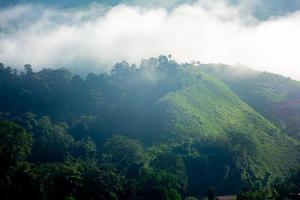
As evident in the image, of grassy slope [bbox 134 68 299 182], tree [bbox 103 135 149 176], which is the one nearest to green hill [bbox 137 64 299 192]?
grassy slope [bbox 134 68 299 182]

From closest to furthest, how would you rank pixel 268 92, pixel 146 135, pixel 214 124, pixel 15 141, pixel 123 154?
pixel 15 141 < pixel 123 154 < pixel 146 135 < pixel 214 124 < pixel 268 92

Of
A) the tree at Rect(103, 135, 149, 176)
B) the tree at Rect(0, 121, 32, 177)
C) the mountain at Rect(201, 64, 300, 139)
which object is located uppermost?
the mountain at Rect(201, 64, 300, 139)

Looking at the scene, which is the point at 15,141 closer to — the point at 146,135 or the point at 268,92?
the point at 146,135

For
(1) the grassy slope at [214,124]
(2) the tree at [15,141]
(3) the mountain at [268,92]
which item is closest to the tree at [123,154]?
(1) the grassy slope at [214,124]

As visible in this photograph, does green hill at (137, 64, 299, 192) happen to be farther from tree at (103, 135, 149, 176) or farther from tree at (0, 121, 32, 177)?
tree at (0, 121, 32, 177)

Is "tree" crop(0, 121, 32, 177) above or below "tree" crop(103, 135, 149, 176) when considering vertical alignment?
above

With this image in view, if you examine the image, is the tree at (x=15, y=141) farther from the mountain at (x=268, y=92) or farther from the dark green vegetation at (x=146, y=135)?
the mountain at (x=268, y=92)

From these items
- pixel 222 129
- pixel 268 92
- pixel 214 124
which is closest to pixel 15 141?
pixel 214 124
